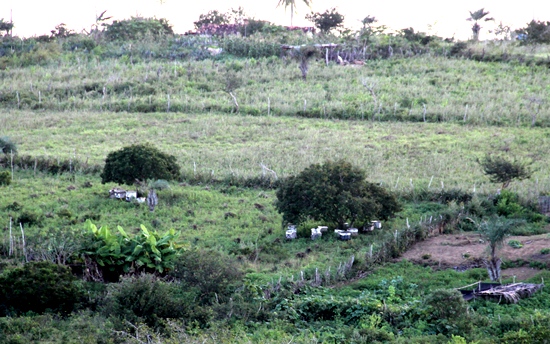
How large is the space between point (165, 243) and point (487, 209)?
10.6m

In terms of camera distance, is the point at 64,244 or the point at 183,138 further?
the point at 183,138

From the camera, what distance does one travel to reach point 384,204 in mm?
20922

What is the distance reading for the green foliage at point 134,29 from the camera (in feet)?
210

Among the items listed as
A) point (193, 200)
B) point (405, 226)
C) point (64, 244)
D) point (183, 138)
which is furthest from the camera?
point (183, 138)

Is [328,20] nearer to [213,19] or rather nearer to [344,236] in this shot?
[213,19]

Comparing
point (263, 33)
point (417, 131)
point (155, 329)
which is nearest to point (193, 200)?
point (155, 329)

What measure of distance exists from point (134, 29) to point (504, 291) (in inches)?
2168

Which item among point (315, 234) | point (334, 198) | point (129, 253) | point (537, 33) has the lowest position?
point (315, 234)

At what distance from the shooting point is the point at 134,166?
2434cm

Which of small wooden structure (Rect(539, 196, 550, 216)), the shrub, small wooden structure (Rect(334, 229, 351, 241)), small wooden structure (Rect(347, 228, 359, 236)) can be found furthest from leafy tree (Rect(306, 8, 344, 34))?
the shrub

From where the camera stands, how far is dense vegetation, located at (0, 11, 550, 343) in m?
13.8

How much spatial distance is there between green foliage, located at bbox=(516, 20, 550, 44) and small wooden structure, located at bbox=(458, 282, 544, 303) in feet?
146

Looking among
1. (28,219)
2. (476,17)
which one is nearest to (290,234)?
(28,219)

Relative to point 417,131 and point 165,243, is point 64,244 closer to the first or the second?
point 165,243
